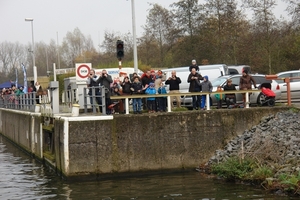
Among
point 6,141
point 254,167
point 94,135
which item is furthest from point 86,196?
point 6,141

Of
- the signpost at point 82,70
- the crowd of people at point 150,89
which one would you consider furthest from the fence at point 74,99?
the signpost at point 82,70

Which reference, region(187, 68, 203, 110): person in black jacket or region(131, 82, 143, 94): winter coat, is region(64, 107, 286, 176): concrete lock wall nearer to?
region(187, 68, 203, 110): person in black jacket

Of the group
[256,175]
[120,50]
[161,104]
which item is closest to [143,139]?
[161,104]

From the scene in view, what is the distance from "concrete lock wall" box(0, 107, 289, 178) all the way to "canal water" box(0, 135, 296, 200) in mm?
520

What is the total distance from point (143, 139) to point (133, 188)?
2.62 m

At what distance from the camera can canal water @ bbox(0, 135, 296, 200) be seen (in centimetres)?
1430

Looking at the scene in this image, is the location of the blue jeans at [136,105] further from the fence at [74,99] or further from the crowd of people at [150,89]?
the fence at [74,99]

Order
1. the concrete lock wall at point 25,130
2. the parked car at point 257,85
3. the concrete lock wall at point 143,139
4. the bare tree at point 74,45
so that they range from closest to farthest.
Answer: the concrete lock wall at point 143,139
the parked car at point 257,85
the concrete lock wall at point 25,130
the bare tree at point 74,45

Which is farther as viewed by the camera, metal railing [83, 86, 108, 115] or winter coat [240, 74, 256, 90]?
winter coat [240, 74, 256, 90]

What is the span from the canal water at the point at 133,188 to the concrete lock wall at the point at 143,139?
1.71ft

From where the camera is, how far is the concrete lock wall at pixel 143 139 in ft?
56.0

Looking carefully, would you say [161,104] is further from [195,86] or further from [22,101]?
[22,101]

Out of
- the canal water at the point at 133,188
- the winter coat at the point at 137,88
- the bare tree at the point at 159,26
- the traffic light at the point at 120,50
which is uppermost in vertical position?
the bare tree at the point at 159,26

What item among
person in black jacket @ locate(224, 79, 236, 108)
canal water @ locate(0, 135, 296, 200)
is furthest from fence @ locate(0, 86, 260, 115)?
canal water @ locate(0, 135, 296, 200)
